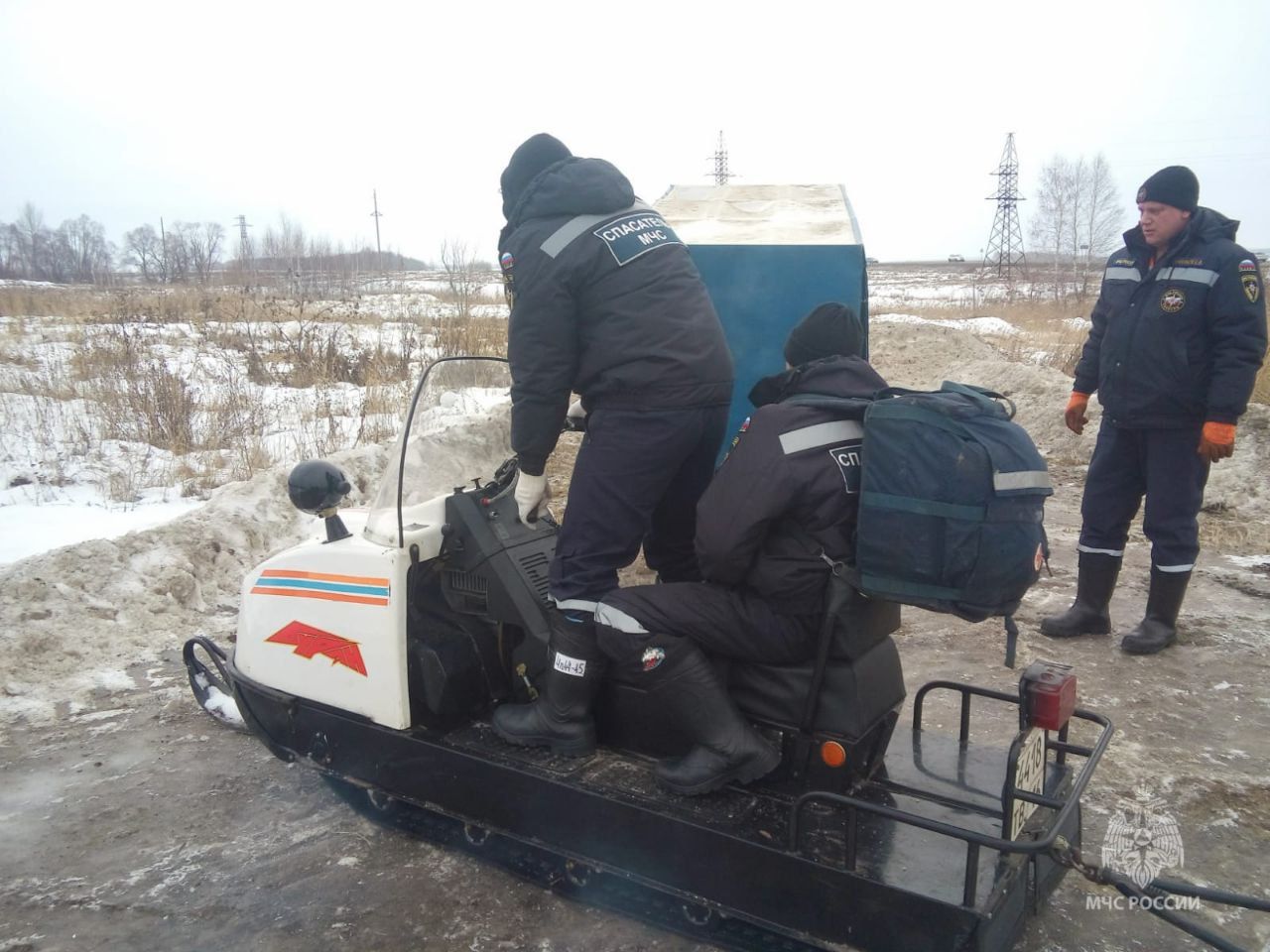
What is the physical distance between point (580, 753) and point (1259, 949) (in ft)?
6.18

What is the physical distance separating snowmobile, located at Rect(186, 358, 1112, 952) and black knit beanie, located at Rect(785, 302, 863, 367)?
2.15ft

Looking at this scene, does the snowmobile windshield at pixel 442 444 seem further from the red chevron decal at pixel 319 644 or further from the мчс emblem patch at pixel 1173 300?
the мчс emblem patch at pixel 1173 300

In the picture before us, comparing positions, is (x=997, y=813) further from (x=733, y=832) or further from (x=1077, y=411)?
(x=1077, y=411)

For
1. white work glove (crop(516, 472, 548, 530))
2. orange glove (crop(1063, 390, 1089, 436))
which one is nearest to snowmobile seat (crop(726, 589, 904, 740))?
white work glove (crop(516, 472, 548, 530))

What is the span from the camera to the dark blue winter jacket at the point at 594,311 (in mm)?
2775

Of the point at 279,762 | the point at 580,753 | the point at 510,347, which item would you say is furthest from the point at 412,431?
the point at 279,762

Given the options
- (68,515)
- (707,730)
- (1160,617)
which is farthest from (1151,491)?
(68,515)

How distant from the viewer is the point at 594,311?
9.26 ft

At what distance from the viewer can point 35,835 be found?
10.7ft

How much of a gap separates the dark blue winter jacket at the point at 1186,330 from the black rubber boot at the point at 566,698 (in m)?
3.03

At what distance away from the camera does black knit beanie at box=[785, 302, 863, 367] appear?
8.89 feet

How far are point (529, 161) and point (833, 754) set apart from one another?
1.89 metres

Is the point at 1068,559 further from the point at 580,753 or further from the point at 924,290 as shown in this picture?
the point at 924,290

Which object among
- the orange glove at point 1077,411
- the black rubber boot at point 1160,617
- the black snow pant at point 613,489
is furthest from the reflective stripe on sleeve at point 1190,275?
the black snow pant at point 613,489
